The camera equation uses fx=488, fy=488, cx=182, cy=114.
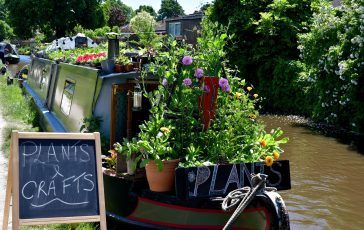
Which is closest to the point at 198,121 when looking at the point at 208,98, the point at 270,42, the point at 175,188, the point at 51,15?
the point at 208,98

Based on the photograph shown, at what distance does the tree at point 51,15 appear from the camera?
4756 centimetres

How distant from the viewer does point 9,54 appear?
36.7 metres

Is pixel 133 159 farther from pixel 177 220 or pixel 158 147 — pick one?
pixel 177 220

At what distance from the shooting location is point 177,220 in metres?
4.80

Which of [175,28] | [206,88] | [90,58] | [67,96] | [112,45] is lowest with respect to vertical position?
[67,96]

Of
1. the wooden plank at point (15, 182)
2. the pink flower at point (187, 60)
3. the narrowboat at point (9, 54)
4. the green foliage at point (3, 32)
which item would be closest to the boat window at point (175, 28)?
the narrowboat at point (9, 54)

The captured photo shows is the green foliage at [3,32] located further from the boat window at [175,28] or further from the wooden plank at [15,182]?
the wooden plank at [15,182]

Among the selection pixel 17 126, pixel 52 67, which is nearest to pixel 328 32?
pixel 52 67

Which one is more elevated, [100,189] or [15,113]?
[100,189]

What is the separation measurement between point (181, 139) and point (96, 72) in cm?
205

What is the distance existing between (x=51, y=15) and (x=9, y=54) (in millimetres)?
12558

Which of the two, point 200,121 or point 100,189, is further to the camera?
Answer: point 200,121

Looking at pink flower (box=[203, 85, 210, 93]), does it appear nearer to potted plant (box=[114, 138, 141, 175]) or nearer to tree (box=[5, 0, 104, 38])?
potted plant (box=[114, 138, 141, 175])

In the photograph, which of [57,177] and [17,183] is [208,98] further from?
[17,183]
